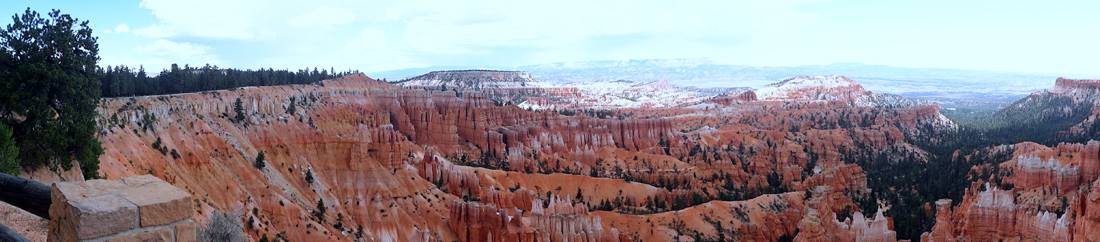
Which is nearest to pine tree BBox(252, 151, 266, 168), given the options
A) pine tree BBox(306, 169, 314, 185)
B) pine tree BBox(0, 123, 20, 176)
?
pine tree BBox(306, 169, 314, 185)

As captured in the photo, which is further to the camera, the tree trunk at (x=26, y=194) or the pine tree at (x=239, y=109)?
the pine tree at (x=239, y=109)

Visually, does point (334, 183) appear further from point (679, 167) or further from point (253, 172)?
point (679, 167)

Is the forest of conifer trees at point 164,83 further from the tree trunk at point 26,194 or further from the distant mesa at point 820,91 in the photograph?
the distant mesa at point 820,91

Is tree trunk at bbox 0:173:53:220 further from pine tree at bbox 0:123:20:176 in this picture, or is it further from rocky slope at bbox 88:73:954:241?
rocky slope at bbox 88:73:954:241

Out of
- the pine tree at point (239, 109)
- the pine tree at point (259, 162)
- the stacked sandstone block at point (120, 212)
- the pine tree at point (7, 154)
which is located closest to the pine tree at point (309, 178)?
the pine tree at point (259, 162)

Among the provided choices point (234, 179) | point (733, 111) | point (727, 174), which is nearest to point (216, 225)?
point (234, 179)

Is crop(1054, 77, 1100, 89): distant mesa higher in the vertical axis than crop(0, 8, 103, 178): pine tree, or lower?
lower
